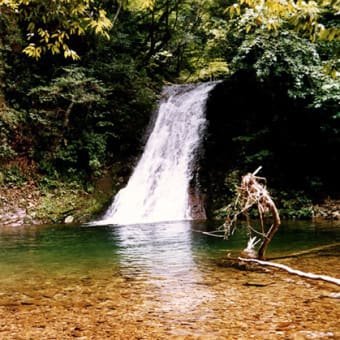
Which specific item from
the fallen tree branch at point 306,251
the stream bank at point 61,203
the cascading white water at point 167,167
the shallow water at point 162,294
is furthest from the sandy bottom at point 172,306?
the stream bank at point 61,203

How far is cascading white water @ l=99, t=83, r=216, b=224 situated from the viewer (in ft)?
42.8

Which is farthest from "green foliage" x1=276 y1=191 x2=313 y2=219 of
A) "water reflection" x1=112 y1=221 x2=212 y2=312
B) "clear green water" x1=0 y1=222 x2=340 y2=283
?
"water reflection" x1=112 y1=221 x2=212 y2=312

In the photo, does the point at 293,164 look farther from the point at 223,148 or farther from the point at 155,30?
the point at 155,30

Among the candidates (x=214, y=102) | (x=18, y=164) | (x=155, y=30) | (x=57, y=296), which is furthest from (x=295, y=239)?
(x=155, y=30)

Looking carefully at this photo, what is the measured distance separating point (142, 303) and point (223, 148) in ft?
37.9

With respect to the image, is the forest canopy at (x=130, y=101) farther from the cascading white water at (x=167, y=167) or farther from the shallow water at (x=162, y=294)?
the shallow water at (x=162, y=294)

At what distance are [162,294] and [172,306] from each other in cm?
44

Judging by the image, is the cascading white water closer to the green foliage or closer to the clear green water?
the clear green water

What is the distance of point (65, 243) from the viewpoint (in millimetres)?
8047

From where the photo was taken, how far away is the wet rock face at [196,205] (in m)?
12.8

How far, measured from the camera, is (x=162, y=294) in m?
3.97

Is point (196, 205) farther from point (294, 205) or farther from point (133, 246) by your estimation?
point (133, 246)

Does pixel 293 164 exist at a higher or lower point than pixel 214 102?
lower

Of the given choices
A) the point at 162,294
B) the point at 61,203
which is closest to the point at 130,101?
the point at 61,203
